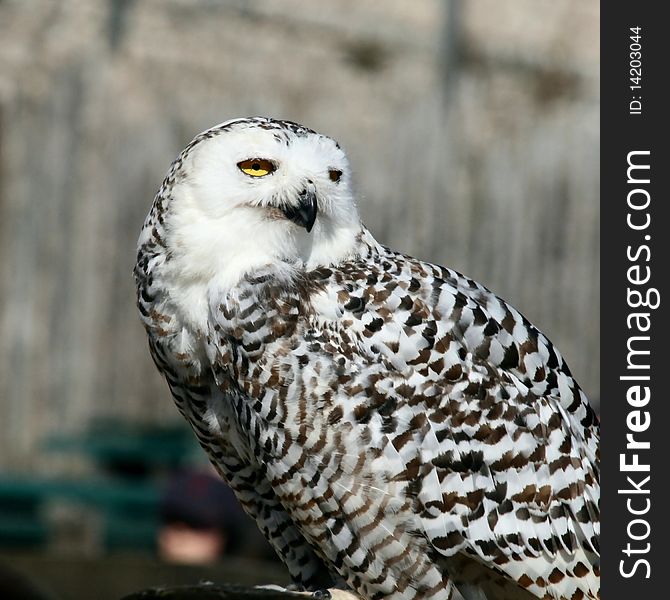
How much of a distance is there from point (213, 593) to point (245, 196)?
119cm

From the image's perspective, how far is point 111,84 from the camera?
9.42m

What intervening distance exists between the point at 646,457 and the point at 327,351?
96 centimetres

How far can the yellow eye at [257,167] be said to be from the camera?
128 inches

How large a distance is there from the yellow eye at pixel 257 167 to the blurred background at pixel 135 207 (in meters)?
5.21

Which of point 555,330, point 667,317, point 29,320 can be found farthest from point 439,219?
point 667,317

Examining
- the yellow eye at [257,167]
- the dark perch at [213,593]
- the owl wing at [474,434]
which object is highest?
the yellow eye at [257,167]

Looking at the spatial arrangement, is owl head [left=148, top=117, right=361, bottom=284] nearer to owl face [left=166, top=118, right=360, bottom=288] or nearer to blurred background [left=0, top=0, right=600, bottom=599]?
owl face [left=166, top=118, right=360, bottom=288]

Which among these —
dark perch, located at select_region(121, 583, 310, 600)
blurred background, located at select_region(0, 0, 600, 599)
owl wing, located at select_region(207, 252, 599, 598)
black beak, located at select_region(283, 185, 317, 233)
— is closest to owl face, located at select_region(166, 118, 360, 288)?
black beak, located at select_region(283, 185, 317, 233)

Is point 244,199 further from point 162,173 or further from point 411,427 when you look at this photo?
point 162,173

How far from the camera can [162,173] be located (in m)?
8.92

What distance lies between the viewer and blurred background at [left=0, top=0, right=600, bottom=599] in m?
8.59

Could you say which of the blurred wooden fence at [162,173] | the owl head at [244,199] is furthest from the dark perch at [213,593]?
the blurred wooden fence at [162,173]

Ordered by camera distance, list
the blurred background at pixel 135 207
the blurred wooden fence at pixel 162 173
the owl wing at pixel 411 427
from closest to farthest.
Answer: the owl wing at pixel 411 427
the blurred background at pixel 135 207
the blurred wooden fence at pixel 162 173

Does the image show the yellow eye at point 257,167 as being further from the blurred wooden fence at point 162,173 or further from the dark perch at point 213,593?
the blurred wooden fence at point 162,173
